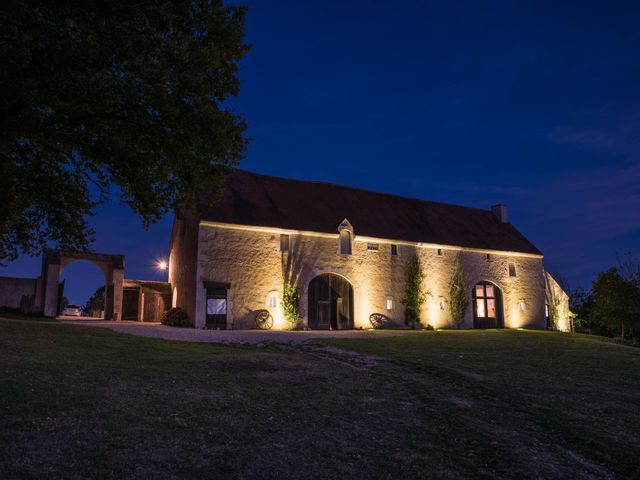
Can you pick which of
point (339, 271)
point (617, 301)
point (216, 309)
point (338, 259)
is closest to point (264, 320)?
point (216, 309)

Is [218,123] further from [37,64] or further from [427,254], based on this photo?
[427,254]

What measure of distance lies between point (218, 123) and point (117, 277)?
2276 centimetres

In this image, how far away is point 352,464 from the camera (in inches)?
226

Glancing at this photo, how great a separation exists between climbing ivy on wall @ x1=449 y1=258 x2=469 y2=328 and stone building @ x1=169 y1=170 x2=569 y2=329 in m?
0.35

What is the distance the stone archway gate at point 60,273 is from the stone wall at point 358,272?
922 cm

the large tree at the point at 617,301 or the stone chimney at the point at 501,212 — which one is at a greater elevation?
the stone chimney at the point at 501,212

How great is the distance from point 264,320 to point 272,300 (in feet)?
4.00

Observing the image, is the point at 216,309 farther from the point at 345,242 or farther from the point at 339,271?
A: the point at 345,242

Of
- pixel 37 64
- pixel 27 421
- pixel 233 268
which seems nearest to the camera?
pixel 27 421

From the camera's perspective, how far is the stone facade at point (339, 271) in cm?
2556

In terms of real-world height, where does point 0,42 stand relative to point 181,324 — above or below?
above

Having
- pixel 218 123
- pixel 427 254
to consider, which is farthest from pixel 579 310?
pixel 218 123

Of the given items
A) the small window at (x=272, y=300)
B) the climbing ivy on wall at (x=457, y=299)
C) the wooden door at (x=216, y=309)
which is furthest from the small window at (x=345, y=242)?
the climbing ivy on wall at (x=457, y=299)

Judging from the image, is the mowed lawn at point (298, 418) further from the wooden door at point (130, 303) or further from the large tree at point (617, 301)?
the wooden door at point (130, 303)
